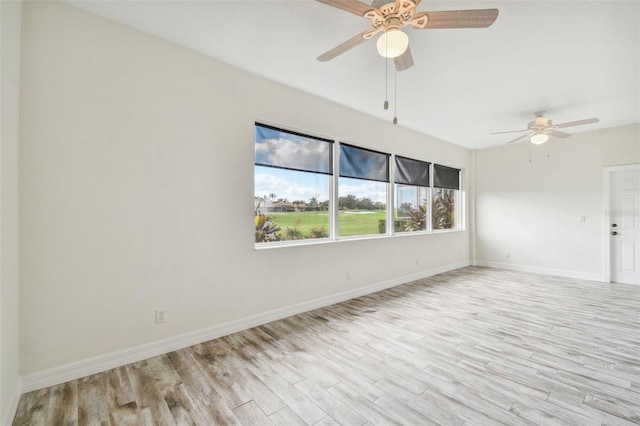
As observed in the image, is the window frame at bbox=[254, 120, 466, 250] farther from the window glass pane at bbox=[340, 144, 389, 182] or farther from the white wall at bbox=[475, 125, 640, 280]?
the white wall at bbox=[475, 125, 640, 280]

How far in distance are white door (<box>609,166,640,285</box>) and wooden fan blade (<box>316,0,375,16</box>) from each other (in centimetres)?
598

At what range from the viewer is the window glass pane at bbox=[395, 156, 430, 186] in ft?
16.4

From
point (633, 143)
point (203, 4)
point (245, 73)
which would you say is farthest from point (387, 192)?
point (633, 143)

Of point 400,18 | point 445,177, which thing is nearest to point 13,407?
point 400,18

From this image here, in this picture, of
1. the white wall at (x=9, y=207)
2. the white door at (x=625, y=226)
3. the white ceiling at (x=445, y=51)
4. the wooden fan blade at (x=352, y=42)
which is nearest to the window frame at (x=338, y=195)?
the white ceiling at (x=445, y=51)

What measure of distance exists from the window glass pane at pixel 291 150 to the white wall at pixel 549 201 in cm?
454

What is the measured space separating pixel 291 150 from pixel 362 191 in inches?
59.4

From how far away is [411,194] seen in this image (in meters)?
5.44

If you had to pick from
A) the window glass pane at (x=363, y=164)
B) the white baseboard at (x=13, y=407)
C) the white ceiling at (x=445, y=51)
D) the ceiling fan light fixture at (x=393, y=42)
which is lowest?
the white baseboard at (x=13, y=407)

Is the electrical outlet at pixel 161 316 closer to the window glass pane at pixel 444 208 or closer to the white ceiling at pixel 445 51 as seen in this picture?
Result: the white ceiling at pixel 445 51

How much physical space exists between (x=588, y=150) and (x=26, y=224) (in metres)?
7.83

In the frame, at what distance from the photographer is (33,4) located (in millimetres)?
1982

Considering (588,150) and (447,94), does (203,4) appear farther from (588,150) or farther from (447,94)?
(588,150)

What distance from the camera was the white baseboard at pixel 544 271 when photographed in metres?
5.19
